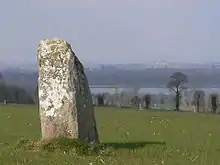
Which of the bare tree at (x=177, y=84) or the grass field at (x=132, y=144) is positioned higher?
the bare tree at (x=177, y=84)

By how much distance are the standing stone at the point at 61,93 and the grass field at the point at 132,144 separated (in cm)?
124

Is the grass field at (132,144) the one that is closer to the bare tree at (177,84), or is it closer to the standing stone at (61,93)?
the standing stone at (61,93)

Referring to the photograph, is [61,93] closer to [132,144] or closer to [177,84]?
[132,144]

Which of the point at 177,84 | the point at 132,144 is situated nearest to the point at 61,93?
the point at 132,144

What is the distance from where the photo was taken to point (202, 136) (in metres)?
29.8

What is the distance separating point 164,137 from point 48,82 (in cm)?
902

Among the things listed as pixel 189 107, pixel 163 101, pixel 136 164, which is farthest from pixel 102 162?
pixel 163 101

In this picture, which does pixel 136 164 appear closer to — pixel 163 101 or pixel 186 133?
pixel 186 133

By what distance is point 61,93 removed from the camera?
66.7ft

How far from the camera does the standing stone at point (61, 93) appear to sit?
20.2m

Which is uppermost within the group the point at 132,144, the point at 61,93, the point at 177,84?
the point at 177,84

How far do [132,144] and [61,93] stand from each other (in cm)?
344

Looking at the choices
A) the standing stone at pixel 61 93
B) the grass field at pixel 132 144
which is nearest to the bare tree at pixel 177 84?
the grass field at pixel 132 144

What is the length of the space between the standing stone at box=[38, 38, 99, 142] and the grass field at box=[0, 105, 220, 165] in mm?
1235
